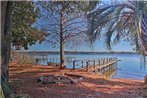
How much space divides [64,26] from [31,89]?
13507 mm

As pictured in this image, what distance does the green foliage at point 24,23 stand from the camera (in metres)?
18.0

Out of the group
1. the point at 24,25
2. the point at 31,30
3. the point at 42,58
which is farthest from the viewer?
the point at 42,58

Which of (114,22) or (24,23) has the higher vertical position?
(24,23)

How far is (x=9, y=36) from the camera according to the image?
12.0 m

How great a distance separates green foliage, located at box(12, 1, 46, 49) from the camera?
59.1 ft

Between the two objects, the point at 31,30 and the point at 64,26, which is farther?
the point at 64,26

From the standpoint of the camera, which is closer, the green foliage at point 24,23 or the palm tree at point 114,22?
the palm tree at point 114,22

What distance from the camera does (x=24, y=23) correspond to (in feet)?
67.5

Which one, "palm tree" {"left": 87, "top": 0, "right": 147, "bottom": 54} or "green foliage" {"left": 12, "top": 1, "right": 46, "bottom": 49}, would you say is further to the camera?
"green foliage" {"left": 12, "top": 1, "right": 46, "bottom": 49}

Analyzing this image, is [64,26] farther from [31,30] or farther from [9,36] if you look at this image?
[9,36]

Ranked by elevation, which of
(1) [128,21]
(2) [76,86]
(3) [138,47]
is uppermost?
(1) [128,21]

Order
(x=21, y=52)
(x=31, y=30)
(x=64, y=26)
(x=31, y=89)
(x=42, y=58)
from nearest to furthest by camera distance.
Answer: (x=31, y=89)
(x=31, y=30)
(x=64, y=26)
(x=21, y=52)
(x=42, y=58)

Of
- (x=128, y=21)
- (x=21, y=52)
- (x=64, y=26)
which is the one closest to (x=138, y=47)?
(x=128, y=21)

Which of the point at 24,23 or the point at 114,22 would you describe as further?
the point at 24,23
